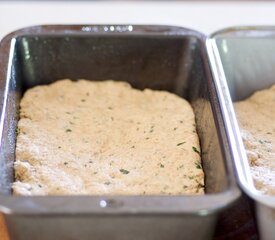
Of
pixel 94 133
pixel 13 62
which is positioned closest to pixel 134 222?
pixel 94 133

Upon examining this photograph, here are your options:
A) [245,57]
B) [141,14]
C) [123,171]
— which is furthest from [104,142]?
[141,14]

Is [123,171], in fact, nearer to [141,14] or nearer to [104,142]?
[104,142]

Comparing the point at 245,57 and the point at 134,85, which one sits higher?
the point at 245,57

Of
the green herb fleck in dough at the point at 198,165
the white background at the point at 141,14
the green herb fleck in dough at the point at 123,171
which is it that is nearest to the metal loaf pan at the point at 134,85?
the green herb fleck in dough at the point at 198,165

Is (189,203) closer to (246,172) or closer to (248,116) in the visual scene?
(246,172)

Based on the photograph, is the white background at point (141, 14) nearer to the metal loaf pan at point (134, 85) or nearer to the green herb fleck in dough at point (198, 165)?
the metal loaf pan at point (134, 85)
